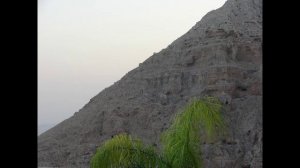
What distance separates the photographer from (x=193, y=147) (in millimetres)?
8008

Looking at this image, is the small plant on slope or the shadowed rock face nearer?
the small plant on slope

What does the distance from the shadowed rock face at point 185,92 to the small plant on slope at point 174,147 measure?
16443 mm

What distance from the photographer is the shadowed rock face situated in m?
27.5

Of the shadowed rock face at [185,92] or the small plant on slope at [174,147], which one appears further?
the shadowed rock face at [185,92]

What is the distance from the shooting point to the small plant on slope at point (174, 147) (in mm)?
7535

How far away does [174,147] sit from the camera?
7.88m

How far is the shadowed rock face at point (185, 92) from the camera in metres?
27.5

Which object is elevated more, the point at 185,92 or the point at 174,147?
the point at 185,92

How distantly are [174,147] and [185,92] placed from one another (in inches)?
949

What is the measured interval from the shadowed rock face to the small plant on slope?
53.9 ft

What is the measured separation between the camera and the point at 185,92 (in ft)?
105

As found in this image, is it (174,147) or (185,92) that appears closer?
(174,147)

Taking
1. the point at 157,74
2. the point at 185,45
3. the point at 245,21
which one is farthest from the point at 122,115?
the point at 245,21

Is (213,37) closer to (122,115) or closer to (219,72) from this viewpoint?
(219,72)
